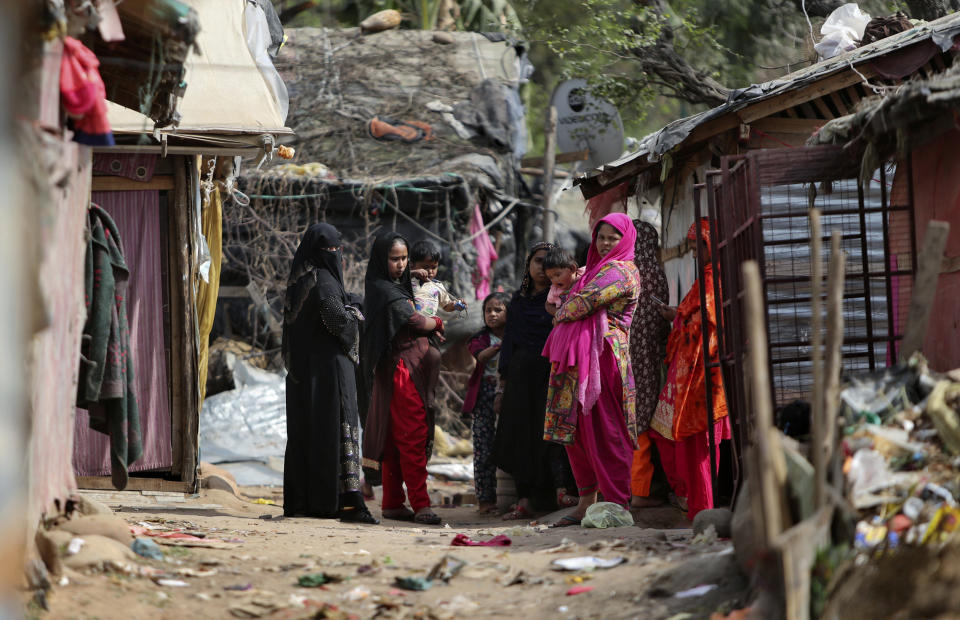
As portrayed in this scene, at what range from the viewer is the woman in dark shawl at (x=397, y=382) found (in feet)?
25.7

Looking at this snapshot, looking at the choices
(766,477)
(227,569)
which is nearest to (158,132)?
(227,569)

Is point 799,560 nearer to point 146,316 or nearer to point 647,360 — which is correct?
point 647,360

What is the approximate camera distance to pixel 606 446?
6.77m

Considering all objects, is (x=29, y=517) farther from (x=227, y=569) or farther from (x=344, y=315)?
(x=344, y=315)

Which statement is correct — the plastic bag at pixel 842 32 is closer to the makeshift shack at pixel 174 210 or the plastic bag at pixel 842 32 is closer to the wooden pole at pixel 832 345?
the makeshift shack at pixel 174 210

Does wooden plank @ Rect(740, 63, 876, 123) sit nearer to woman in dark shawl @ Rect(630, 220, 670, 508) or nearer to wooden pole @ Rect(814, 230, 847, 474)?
woman in dark shawl @ Rect(630, 220, 670, 508)

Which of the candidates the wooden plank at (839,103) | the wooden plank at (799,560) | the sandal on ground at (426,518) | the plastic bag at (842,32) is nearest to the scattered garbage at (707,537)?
the wooden plank at (799,560)

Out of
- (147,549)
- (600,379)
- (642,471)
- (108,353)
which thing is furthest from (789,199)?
(147,549)

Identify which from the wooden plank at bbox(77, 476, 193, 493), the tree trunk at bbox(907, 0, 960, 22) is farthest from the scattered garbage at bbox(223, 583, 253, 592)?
the tree trunk at bbox(907, 0, 960, 22)

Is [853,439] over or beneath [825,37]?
beneath

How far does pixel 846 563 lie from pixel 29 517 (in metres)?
2.88

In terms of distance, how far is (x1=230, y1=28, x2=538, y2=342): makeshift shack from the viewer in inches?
522

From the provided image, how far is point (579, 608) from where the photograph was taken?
13.7 feet

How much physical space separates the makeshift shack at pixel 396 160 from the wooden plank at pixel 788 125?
219 inches
